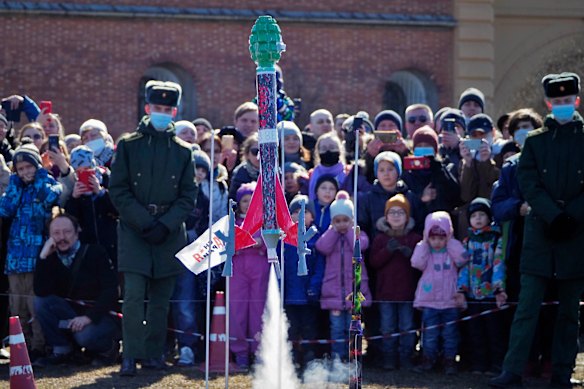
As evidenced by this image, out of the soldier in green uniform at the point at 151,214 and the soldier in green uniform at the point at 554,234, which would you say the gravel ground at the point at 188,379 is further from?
the soldier in green uniform at the point at 554,234

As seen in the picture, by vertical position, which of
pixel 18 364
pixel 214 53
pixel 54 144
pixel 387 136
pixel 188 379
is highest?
pixel 214 53

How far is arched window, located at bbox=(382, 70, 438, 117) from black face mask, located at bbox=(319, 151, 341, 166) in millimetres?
13527

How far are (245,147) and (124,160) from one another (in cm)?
170

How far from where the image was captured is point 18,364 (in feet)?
29.1

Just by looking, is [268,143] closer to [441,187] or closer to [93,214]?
[441,187]

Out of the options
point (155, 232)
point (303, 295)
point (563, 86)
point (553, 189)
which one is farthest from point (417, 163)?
point (155, 232)

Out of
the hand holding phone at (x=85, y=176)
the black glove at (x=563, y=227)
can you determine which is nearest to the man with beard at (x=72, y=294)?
the hand holding phone at (x=85, y=176)

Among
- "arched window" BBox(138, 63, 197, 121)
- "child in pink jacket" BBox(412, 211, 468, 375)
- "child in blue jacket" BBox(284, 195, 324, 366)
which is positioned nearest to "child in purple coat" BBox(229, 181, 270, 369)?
"child in blue jacket" BBox(284, 195, 324, 366)

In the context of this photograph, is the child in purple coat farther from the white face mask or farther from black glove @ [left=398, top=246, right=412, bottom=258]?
the white face mask

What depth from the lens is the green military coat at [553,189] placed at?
31.2 feet

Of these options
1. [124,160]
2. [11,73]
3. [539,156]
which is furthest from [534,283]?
[11,73]

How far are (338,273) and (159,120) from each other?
1.94 meters

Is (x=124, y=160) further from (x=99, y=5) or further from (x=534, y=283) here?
(x=99, y=5)

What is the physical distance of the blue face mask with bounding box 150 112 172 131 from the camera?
32.6ft
